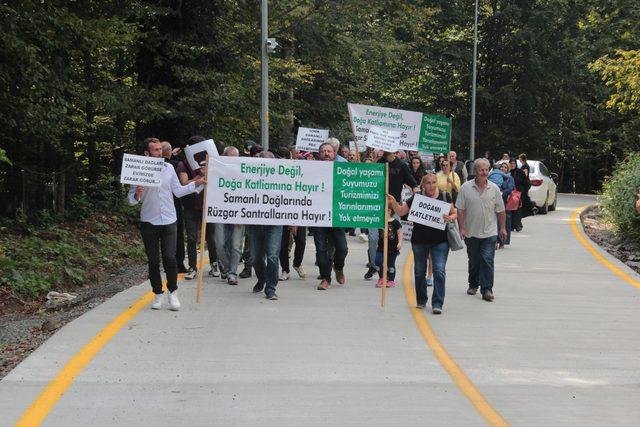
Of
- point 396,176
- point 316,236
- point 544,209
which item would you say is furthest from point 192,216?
point 544,209

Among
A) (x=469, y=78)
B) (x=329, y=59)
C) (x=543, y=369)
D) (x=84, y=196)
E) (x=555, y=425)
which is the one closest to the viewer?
(x=555, y=425)

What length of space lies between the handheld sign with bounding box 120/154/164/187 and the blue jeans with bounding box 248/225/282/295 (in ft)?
5.91

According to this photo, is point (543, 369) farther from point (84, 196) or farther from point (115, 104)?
point (84, 196)

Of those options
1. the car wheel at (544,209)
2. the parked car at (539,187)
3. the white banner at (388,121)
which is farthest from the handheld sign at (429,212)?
the car wheel at (544,209)

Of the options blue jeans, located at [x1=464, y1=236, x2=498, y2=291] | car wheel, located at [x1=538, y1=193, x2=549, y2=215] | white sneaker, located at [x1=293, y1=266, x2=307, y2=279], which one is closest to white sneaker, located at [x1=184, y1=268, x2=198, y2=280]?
white sneaker, located at [x1=293, y1=266, x2=307, y2=279]

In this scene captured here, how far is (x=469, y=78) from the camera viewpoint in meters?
49.7

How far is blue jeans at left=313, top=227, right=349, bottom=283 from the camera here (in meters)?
12.5

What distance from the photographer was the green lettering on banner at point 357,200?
1180cm

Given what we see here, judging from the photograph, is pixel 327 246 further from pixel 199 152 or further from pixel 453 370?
pixel 453 370

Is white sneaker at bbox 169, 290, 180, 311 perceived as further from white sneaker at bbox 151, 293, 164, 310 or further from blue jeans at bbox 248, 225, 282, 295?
blue jeans at bbox 248, 225, 282, 295

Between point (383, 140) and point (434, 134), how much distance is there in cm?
294

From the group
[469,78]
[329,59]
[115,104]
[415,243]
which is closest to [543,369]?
[415,243]

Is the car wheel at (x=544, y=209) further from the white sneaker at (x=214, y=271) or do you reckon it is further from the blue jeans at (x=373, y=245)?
the white sneaker at (x=214, y=271)

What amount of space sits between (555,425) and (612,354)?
2.75m
